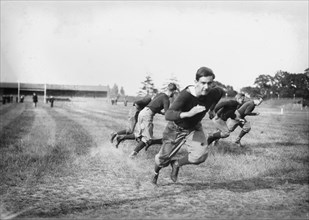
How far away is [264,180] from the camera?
6875 millimetres

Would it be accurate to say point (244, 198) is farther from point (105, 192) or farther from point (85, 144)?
point (85, 144)

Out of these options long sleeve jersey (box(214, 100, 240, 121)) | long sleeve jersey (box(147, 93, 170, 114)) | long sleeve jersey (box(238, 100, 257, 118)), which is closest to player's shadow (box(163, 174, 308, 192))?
long sleeve jersey (box(147, 93, 170, 114))

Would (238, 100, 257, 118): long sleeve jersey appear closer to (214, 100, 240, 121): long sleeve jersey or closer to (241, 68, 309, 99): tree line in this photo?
(214, 100, 240, 121): long sleeve jersey

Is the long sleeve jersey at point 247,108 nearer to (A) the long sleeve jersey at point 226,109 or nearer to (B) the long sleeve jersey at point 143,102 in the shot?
(A) the long sleeve jersey at point 226,109

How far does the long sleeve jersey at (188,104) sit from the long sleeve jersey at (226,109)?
527 centimetres

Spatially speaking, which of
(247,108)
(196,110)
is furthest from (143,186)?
(247,108)

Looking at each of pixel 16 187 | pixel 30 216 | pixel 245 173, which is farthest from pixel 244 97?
pixel 30 216

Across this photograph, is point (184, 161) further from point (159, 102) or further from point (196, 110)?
point (159, 102)

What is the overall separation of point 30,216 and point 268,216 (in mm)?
3107

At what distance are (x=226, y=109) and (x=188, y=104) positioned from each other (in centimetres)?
607

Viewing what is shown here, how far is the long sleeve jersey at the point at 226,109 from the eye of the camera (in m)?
11.1

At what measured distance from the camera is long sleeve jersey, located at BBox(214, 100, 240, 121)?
36.5 feet

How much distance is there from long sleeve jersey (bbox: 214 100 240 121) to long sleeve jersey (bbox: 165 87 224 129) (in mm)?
5273

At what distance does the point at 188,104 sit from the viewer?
554 cm
